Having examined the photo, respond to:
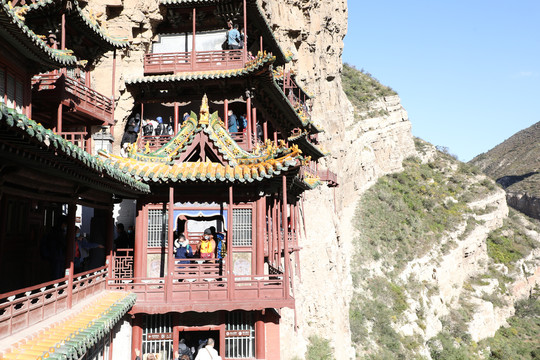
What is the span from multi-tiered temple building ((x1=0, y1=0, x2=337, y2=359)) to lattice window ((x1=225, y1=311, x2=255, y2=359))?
0.03 metres

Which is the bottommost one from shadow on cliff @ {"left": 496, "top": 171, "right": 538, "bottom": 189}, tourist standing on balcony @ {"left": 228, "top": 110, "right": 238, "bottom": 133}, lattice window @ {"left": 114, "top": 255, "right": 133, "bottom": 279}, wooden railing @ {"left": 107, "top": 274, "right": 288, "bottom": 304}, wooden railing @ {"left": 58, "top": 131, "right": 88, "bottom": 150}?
wooden railing @ {"left": 107, "top": 274, "right": 288, "bottom": 304}

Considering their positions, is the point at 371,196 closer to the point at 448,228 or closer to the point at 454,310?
the point at 448,228

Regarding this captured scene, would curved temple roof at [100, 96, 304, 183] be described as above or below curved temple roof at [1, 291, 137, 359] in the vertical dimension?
above

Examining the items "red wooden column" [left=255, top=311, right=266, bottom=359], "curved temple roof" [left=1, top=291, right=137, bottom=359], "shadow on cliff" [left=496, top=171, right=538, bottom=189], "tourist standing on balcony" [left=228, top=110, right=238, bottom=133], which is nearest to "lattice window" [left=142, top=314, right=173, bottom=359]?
"curved temple roof" [left=1, top=291, right=137, bottom=359]

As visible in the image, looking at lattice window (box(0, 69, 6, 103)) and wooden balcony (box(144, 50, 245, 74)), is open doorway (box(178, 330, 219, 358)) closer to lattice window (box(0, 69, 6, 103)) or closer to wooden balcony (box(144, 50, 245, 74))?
lattice window (box(0, 69, 6, 103))

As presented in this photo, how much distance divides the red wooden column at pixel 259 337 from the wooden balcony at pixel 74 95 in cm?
1022

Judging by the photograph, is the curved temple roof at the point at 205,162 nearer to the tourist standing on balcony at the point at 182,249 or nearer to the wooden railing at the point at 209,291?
the tourist standing on balcony at the point at 182,249

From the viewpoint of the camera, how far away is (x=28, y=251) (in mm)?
12516

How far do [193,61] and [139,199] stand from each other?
7294 mm

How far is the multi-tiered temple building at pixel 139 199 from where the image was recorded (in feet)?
26.8

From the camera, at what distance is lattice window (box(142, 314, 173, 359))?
12.5 m

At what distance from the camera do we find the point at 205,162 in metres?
12.8

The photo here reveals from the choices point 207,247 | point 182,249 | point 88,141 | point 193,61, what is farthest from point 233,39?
point 182,249

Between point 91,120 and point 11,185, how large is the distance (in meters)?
10.2
